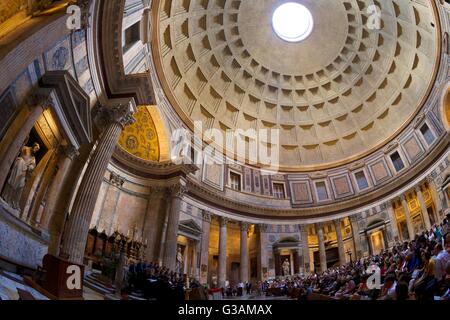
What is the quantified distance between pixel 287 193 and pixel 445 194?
41.1 ft

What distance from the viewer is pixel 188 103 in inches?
987

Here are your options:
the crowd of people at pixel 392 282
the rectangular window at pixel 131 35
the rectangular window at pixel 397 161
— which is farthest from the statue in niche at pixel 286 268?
the rectangular window at pixel 131 35

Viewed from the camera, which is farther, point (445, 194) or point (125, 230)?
point (445, 194)

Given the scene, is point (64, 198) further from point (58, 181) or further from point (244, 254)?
point (244, 254)

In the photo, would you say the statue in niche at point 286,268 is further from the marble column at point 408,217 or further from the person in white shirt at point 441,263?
the person in white shirt at point 441,263

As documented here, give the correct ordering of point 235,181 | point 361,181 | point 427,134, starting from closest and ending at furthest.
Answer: point 427,134 → point 235,181 → point 361,181

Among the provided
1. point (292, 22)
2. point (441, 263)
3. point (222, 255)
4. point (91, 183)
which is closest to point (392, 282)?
point (441, 263)

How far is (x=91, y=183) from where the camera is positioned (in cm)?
1063

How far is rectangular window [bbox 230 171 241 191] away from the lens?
87.6 ft

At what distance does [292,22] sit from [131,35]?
20.7m

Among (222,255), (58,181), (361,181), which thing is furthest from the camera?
(361,181)

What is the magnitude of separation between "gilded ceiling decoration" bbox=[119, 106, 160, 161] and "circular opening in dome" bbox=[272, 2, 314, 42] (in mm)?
17145

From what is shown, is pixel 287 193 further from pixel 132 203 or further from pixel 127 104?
pixel 127 104
